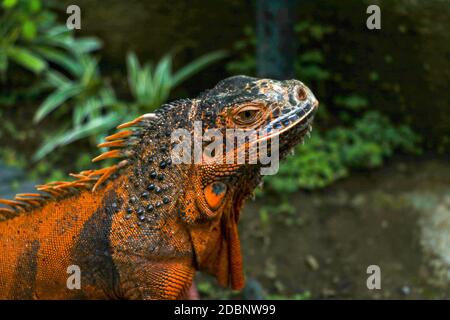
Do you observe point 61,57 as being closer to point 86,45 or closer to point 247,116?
point 86,45

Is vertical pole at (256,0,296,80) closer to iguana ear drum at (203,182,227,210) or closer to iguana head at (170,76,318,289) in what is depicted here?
iguana head at (170,76,318,289)

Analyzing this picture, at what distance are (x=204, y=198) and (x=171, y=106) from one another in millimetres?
690

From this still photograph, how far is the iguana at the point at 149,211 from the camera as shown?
456 centimetres

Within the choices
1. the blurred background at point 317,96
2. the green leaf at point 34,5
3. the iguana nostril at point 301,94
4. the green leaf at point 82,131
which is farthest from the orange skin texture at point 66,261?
the green leaf at point 34,5

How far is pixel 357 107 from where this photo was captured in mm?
8758

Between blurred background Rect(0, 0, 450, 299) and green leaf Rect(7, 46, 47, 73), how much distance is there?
28 millimetres

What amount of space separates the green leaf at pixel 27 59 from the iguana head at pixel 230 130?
16.7ft

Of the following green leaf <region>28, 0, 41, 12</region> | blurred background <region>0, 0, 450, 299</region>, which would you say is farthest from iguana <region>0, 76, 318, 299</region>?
green leaf <region>28, 0, 41, 12</region>

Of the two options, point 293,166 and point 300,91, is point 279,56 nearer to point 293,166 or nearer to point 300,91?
point 293,166

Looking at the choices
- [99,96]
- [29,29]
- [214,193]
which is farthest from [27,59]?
[214,193]

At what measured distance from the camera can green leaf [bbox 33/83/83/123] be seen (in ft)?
30.0

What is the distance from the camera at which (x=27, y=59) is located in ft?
30.6

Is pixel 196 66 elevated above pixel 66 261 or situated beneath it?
elevated above

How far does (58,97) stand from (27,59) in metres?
0.70
